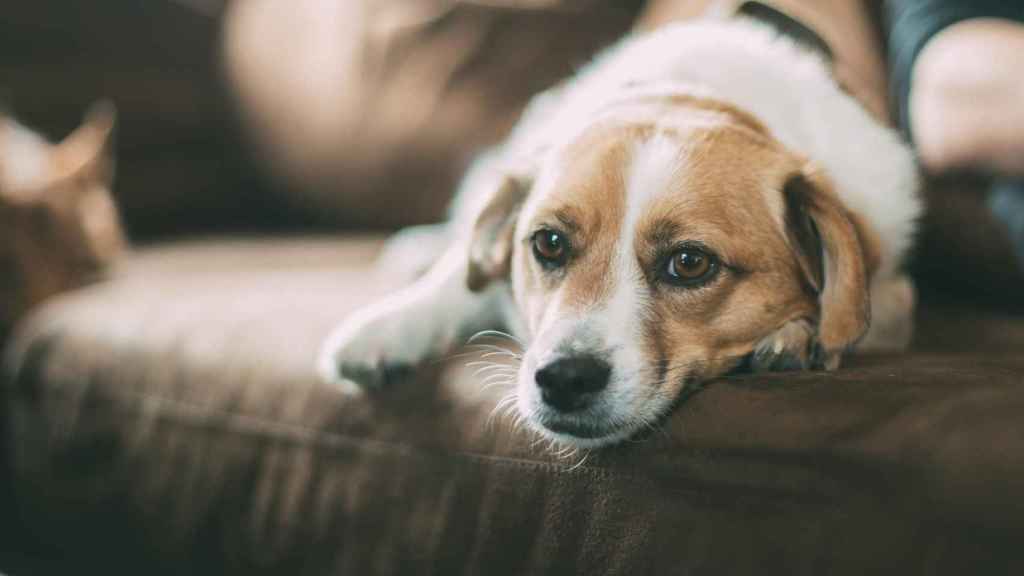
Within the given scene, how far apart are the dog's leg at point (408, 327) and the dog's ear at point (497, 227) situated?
0.11ft

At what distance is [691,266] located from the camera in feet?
3.77

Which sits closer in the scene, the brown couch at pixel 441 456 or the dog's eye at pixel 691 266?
the brown couch at pixel 441 456

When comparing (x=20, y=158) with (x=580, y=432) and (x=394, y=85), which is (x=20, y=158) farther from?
(x=580, y=432)

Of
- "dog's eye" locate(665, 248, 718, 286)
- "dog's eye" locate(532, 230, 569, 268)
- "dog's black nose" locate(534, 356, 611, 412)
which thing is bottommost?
"dog's black nose" locate(534, 356, 611, 412)

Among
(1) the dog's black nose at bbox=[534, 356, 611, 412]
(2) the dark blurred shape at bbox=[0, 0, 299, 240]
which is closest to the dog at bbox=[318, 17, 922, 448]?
(1) the dog's black nose at bbox=[534, 356, 611, 412]

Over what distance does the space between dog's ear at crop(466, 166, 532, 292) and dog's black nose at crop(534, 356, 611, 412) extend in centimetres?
36

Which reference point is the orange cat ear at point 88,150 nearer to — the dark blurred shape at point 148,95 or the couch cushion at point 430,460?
the dark blurred shape at point 148,95

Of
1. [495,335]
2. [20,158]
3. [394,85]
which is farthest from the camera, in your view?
[394,85]

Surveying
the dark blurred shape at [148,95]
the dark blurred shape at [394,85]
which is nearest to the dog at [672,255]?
the dark blurred shape at [394,85]

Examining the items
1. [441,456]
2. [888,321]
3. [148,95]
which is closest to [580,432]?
[441,456]

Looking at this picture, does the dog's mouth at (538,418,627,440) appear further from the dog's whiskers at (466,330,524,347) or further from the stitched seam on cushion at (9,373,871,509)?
the dog's whiskers at (466,330,524,347)

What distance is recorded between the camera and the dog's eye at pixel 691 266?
1145 millimetres

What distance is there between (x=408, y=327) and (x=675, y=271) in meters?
0.40

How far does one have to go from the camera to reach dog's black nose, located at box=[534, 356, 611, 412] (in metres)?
1.05
